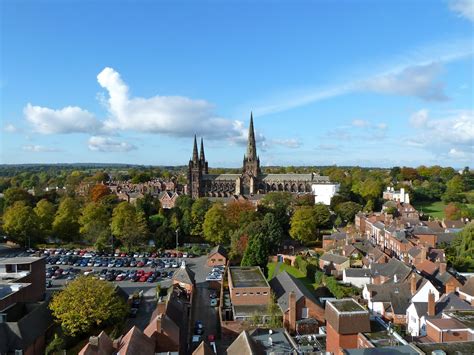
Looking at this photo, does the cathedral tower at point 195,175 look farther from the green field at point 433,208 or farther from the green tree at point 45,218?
the green field at point 433,208

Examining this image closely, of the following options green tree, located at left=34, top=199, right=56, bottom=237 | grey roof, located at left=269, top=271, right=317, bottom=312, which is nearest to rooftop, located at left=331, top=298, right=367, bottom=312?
grey roof, located at left=269, top=271, right=317, bottom=312

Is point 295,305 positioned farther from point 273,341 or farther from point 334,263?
point 334,263

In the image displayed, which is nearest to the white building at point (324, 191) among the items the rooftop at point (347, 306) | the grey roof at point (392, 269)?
the grey roof at point (392, 269)

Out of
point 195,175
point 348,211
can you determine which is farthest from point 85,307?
point 195,175

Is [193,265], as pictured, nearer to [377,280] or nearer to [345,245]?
[345,245]

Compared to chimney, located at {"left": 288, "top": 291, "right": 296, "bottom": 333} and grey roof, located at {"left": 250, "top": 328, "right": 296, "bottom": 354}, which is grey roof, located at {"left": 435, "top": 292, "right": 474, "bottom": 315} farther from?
grey roof, located at {"left": 250, "top": 328, "right": 296, "bottom": 354}
